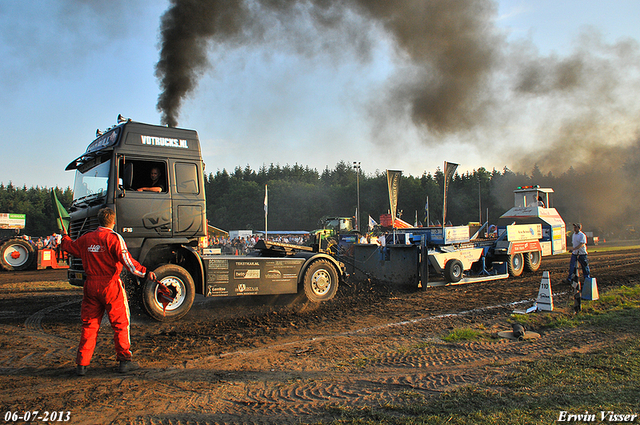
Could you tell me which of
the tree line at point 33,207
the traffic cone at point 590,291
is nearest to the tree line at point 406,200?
the tree line at point 33,207

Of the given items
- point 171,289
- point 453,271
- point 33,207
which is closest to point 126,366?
point 171,289

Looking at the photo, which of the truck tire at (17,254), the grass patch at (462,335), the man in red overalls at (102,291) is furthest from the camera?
the truck tire at (17,254)

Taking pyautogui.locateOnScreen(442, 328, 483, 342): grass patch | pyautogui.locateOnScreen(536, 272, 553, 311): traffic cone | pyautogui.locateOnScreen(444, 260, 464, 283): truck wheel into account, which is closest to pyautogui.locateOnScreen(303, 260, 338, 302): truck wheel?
pyautogui.locateOnScreen(442, 328, 483, 342): grass patch

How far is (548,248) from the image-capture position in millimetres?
15469

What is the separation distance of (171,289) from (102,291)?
103 inches

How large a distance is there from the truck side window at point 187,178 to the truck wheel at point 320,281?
9.84 feet

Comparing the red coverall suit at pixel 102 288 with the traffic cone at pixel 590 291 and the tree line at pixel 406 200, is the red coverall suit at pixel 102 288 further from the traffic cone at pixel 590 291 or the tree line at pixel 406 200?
the tree line at pixel 406 200

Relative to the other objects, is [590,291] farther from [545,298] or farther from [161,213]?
[161,213]

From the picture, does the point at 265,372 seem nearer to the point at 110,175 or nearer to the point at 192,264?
the point at 192,264

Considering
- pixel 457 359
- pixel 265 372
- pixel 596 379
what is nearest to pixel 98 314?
pixel 265 372

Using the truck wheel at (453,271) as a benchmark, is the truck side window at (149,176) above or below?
above

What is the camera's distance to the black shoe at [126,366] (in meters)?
4.35

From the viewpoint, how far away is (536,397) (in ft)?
11.6

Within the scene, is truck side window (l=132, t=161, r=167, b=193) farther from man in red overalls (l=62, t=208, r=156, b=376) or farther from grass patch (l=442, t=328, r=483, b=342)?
grass patch (l=442, t=328, r=483, b=342)
